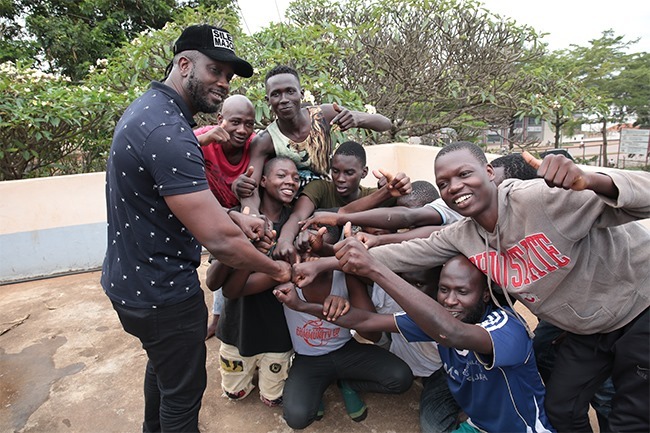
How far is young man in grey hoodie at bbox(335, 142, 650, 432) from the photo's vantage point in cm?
155

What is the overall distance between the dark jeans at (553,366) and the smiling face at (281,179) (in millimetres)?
1533

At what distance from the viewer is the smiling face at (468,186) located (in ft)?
5.51

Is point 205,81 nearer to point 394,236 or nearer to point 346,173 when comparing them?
point 346,173

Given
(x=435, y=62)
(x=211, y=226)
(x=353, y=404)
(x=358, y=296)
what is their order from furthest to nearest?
1. (x=435, y=62)
2. (x=353, y=404)
3. (x=358, y=296)
4. (x=211, y=226)

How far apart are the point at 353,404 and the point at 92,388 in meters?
1.57

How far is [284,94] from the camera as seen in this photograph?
95.3 inches

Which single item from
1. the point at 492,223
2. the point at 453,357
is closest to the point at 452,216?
the point at 492,223

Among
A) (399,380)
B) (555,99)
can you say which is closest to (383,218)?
(399,380)

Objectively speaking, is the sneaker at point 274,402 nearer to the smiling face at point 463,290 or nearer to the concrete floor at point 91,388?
the concrete floor at point 91,388

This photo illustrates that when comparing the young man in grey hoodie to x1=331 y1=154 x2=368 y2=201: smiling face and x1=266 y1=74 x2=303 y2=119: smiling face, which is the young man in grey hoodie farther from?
x1=266 y1=74 x2=303 y2=119: smiling face

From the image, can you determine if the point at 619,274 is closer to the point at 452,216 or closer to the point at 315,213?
the point at 452,216

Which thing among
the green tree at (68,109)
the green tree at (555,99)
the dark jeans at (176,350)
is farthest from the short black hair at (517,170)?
the green tree at (68,109)

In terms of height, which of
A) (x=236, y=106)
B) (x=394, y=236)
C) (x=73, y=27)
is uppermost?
(x=73, y=27)

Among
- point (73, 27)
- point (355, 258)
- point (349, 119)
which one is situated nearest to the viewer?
point (355, 258)
